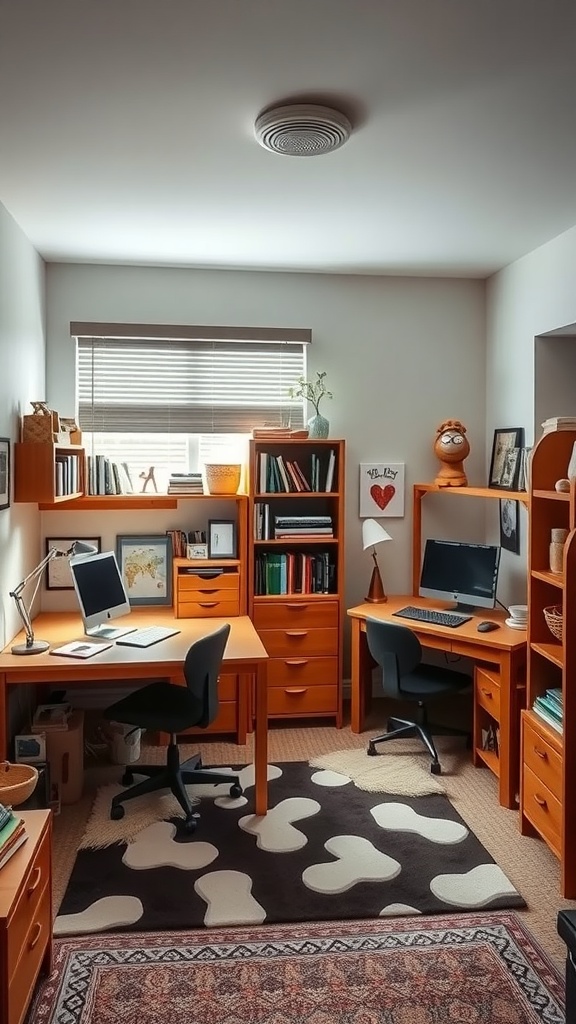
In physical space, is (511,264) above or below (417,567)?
above

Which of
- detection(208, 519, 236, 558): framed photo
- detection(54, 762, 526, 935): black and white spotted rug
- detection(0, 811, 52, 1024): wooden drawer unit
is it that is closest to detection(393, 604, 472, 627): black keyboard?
detection(54, 762, 526, 935): black and white spotted rug

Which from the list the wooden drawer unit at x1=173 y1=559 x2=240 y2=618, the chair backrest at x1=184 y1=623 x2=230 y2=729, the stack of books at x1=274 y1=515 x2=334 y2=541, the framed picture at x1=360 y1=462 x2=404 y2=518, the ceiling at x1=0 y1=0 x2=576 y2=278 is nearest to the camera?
the ceiling at x1=0 y1=0 x2=576 y2=278

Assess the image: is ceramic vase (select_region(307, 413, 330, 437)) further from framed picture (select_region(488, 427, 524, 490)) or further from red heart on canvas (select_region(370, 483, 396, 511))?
framed picture (select_region(488, 427, 524, 490))

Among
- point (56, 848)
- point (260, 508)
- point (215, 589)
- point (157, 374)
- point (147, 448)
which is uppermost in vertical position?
point (157, 374)

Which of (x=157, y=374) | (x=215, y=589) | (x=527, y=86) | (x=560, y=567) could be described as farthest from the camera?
(x=157, y=374)

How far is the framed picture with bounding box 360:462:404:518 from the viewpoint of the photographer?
4.72 metres

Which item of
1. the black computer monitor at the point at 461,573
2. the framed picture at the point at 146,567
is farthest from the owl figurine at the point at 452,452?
the framed picture at the point at 146,567

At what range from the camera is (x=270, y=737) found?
4230 mm

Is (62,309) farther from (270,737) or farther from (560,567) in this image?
(560,567)

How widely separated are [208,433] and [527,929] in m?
3.06

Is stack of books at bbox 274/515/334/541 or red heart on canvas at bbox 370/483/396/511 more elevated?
red heart on canvas at bbox 370/483/396/511

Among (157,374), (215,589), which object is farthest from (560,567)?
(157,374)

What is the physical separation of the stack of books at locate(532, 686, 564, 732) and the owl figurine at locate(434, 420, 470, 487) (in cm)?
161

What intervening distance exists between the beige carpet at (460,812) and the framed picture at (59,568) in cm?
108
